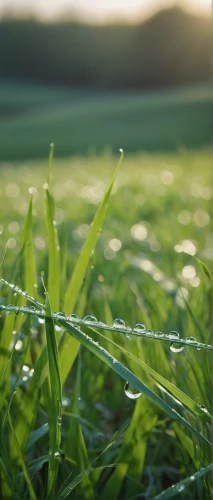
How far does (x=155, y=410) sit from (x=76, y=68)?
3910 cm

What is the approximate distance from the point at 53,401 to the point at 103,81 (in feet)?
124

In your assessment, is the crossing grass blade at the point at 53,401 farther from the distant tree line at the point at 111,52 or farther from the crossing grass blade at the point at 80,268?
the distant tree line at the point at 111,52

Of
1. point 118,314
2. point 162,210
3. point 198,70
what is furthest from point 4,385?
point 198,70

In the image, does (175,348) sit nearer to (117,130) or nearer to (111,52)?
(117,130)

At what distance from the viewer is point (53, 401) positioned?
574 millimetres

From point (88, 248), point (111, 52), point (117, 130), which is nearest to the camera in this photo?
point (88, 248)

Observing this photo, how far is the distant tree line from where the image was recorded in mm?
32375

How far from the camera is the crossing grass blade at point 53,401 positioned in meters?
0.54

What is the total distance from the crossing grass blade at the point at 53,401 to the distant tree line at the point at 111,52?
1159 inches

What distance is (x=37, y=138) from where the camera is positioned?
761 inches

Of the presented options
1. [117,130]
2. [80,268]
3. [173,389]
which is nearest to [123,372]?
[173,389]

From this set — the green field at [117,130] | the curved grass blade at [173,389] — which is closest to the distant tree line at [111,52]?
the green field at [117,130]

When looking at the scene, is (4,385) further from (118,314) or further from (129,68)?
(129,68)

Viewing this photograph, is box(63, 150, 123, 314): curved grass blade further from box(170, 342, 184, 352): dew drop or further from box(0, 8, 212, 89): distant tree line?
box(0, 8, 212, 89): distant tree line
